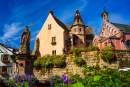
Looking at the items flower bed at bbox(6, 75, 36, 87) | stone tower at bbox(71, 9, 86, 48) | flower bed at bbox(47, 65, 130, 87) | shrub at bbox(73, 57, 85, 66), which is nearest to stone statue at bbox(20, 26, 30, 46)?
flower bed at bbox(6, 75, 36, 87)

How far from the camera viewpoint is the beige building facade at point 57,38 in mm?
27328

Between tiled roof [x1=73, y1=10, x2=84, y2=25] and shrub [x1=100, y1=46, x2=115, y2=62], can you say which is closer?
shrub [x1=100, y1=46, x2=115, y2=62]

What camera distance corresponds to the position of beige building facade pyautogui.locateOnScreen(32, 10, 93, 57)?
27.3 m

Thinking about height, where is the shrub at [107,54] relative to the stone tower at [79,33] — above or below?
below

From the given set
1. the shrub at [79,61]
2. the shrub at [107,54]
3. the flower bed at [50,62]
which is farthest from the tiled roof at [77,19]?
the shrub at [107,54]

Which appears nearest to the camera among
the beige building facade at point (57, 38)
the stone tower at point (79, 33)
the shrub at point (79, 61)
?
the shrub at point (79, 61)

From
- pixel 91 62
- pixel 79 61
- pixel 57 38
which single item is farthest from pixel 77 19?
pixel 91 62

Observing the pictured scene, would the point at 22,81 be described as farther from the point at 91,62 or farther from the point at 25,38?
the point at 91,62

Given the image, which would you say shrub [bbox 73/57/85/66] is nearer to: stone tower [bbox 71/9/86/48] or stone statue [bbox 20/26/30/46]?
stone statue [bbox 20/26/30/46]

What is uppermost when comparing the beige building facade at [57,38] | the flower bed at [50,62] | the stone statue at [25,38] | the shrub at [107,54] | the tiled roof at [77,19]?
the tiled roof at [77,19]

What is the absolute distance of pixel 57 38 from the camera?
28.3 m

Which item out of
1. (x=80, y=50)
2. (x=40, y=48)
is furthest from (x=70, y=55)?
(x=40, y=48)

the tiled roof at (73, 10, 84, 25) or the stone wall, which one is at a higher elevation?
the tiled roof at (73, 10, 84, 25)

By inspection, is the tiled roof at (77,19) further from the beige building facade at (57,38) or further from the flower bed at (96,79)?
the flower bed at (96,79)
